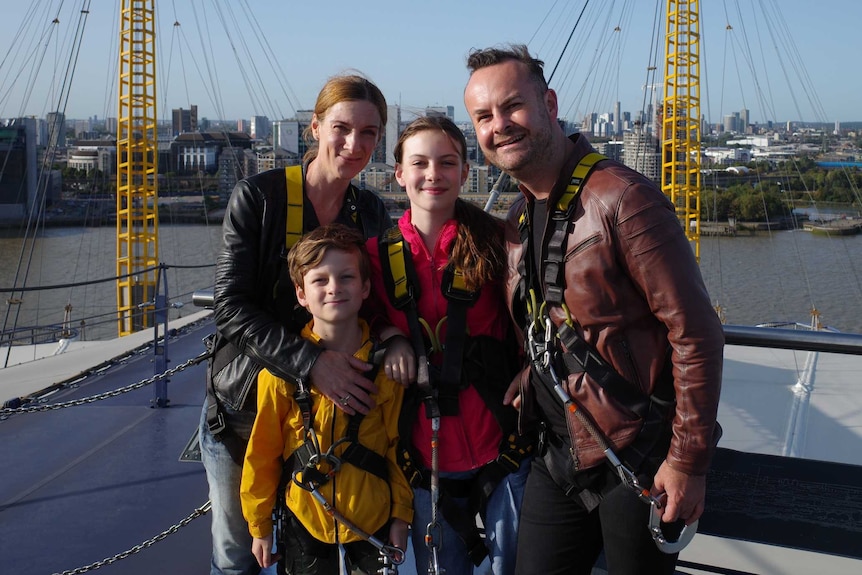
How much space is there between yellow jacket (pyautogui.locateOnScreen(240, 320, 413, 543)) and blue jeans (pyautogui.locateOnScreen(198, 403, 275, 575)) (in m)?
0.14

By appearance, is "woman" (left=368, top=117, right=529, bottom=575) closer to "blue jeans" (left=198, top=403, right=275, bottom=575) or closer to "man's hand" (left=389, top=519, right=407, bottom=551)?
"man's hand" (left=389, top=519, right=407, bottom=551)

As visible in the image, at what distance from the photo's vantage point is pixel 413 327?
1.97 m

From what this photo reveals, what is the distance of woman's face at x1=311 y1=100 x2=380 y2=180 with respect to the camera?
210 cm

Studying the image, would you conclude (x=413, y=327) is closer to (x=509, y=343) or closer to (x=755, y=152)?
(x=509, y=343)

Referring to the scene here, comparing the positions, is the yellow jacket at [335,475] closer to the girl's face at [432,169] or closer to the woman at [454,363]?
the woman at [454,363]

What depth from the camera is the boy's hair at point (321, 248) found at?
1.97m

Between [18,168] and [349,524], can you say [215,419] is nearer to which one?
[349,524]

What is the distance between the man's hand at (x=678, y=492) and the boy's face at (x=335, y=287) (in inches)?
31.6

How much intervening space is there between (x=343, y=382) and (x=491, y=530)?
50 centimetres

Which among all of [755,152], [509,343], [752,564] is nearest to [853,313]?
[755,152]

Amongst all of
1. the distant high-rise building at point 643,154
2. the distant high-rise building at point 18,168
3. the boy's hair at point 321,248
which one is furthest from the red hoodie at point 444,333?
the distant high-rise building at point 18,168

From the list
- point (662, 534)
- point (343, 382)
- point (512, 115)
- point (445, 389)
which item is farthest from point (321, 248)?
point (662, 534)

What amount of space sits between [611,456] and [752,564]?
2.59 m

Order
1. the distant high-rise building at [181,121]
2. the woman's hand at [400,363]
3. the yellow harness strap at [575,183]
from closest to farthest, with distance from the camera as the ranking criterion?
the yellow harness strap at [575,183] → the woman's hand at [400,363] → the distant high-rise building at [181,121]
